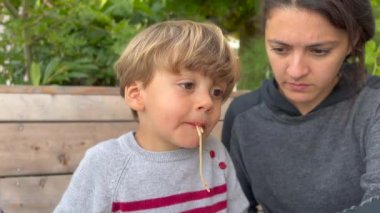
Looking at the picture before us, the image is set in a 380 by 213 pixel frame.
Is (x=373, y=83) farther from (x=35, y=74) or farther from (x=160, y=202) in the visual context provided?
(x=35, y=74)

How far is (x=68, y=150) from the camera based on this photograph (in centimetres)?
182

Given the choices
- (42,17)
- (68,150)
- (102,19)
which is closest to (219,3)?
(102,19)

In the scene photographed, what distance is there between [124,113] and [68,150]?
222 millimetres

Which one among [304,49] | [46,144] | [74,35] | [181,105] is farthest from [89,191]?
[74,35]

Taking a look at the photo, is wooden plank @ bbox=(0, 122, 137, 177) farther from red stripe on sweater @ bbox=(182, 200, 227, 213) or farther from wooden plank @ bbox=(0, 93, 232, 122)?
red stripe on sweater @ bbox=(182, 200, 227, 213)

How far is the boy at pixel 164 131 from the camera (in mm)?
1343

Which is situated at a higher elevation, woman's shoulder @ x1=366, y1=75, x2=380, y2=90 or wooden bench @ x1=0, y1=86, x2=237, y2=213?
woman's shoulder @ x1=366, y1=75, x2=380, y2=90

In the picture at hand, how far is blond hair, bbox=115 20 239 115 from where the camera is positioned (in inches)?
53.1

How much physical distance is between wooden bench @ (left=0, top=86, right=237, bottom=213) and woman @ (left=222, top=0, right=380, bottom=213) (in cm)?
41

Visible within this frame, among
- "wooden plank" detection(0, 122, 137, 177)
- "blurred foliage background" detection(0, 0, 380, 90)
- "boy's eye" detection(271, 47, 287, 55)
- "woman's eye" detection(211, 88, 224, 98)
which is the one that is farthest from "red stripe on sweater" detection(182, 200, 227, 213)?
"blurred foliage background" detection(0, 0, 380, 90)

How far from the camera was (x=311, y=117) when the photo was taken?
1.58 meters

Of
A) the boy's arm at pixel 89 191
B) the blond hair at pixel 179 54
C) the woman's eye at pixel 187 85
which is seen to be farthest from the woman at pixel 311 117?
the boy's arm at pixel 89 191

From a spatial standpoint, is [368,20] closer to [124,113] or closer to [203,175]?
[203,175]

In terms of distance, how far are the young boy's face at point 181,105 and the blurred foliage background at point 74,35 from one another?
2.77 ft
